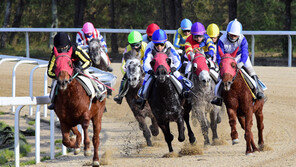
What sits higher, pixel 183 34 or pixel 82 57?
pixel 183 34

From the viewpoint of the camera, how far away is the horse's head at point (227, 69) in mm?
8812

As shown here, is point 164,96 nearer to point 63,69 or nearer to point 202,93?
point 202,93

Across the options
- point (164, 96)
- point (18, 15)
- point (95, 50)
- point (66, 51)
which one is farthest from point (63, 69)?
point (18, 15)

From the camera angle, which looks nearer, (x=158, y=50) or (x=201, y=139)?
(x=158, y=50)

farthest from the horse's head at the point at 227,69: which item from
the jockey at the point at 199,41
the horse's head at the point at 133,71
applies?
the horse's head at the point at 133,71

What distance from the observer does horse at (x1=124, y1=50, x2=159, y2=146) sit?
10.3m

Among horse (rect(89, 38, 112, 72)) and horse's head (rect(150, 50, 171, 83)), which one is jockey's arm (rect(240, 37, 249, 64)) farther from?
horse (rect(89, 38, 112, 72))

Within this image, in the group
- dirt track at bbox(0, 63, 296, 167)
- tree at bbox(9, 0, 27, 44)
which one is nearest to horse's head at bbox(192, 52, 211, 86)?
dirt track at bbox(0, 63, 296, 167)

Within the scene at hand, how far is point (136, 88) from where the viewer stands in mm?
10656

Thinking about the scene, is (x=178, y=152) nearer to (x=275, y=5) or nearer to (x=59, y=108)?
(x=59, y=108)

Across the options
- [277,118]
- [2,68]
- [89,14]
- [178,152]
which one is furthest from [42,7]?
[178,152]

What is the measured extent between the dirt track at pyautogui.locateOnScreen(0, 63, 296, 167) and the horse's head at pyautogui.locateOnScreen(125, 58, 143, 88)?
39.0 inches

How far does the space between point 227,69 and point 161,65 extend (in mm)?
863

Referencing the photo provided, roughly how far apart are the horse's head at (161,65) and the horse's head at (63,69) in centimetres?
124
